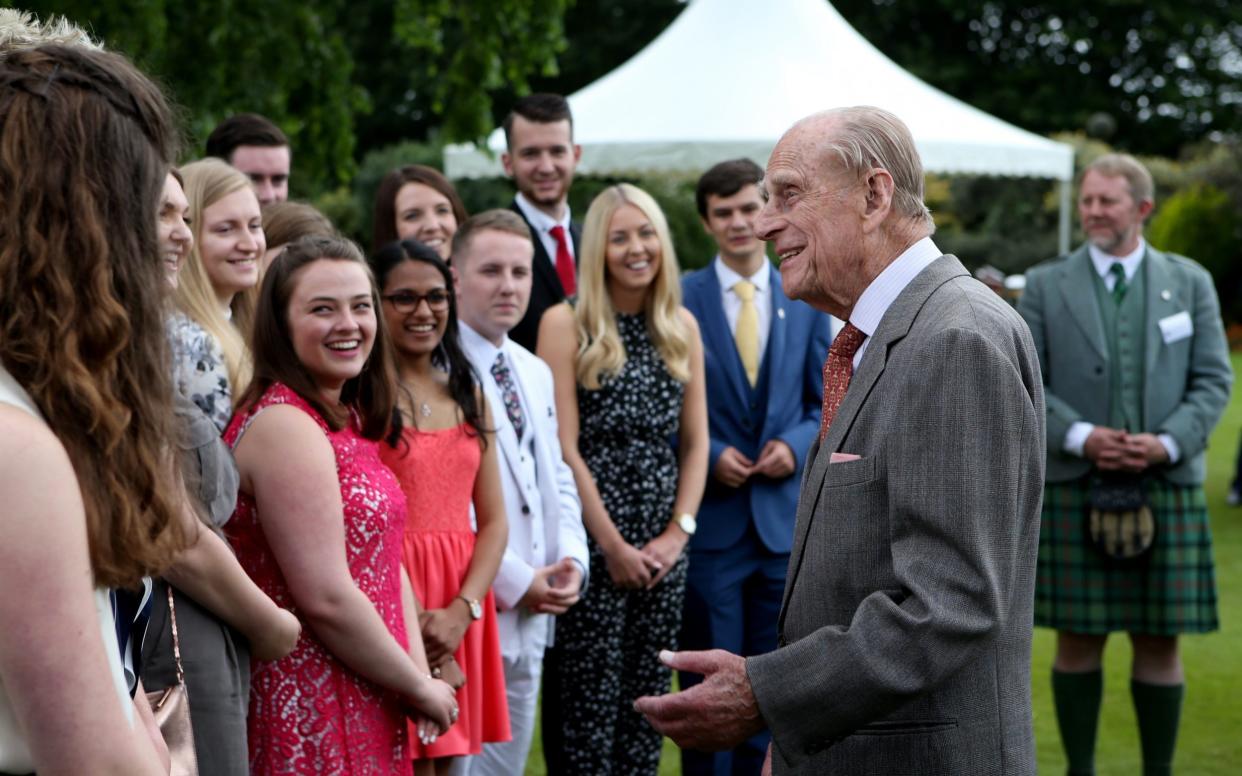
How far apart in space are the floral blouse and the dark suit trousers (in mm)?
2277

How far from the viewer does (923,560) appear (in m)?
2.25

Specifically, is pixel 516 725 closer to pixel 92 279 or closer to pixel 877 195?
pixel 877 195

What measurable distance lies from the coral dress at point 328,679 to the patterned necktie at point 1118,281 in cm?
355

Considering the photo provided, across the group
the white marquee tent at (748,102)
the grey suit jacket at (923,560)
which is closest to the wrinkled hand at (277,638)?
the grey suit jacket at (923,560)

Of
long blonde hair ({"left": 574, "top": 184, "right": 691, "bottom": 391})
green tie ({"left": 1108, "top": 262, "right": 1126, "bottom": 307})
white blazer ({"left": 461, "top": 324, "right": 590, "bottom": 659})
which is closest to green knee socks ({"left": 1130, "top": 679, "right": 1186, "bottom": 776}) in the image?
green tie ({"left": 1108, "top": 262, "right": 1126, "bottom": 307})

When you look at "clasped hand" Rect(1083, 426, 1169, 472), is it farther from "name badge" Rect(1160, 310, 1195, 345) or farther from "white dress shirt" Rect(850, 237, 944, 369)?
"white dress shirt" Rect(850, 237, 944, 369)

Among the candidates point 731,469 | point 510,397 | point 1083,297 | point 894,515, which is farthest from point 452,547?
point 1083,297

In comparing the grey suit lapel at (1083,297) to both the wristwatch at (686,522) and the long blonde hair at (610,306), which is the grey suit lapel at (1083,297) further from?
the wristwatch at (686,522)

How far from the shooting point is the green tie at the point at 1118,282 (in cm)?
586

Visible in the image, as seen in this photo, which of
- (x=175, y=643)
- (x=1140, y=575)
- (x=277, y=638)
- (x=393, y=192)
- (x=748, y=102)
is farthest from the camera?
(x=748, y=102)

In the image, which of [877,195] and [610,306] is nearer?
[877,195]

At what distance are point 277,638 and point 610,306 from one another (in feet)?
7.72

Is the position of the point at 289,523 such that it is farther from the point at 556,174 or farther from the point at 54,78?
the point at 556,174

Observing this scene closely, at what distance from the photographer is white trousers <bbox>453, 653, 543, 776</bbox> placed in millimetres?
4426
